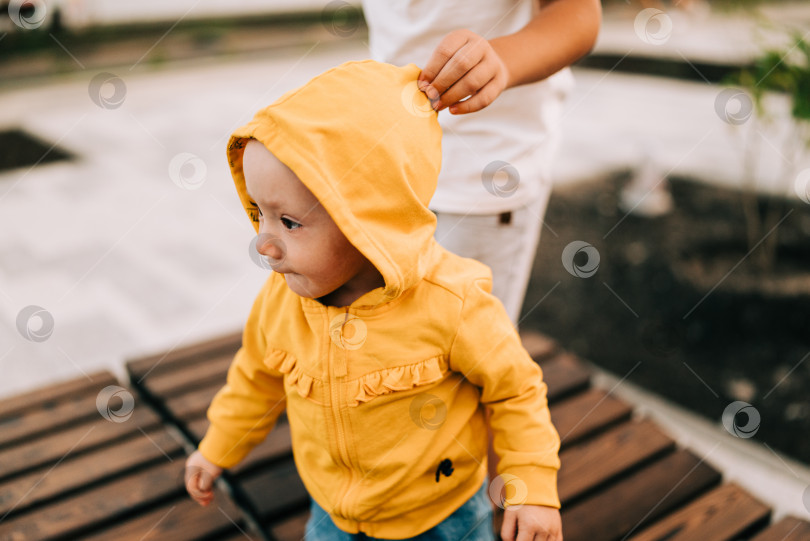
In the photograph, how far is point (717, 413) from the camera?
3.01 metres

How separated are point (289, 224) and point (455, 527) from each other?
76 centimetres

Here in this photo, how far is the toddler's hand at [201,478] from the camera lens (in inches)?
64.4

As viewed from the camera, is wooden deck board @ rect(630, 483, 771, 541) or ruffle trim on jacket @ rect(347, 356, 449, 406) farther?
wooden deck board @ rect(630, 483, 771, 541)

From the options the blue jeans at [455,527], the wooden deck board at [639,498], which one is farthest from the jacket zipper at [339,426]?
the wooden deck board at [639,498]

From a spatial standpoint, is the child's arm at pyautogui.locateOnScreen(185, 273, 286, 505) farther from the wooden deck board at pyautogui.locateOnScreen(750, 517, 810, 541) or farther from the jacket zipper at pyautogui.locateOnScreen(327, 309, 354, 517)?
the wooden deck board at pyautogui.locateOnScreen(750, 517, 810, 541)

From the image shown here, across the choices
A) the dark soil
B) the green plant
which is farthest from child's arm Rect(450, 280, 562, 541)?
the green plant

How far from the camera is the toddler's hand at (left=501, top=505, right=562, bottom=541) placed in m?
1.37

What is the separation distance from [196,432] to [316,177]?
1382mm

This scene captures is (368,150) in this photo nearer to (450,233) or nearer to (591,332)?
(450,233)

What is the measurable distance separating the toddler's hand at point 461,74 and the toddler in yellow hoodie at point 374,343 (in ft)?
0.11

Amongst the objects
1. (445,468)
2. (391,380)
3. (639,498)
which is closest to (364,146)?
(391,380)

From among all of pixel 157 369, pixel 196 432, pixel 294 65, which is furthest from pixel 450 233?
pixel 294 65

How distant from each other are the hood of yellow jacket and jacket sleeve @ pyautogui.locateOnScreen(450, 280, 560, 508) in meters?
0.18

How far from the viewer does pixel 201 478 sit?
1.65m
